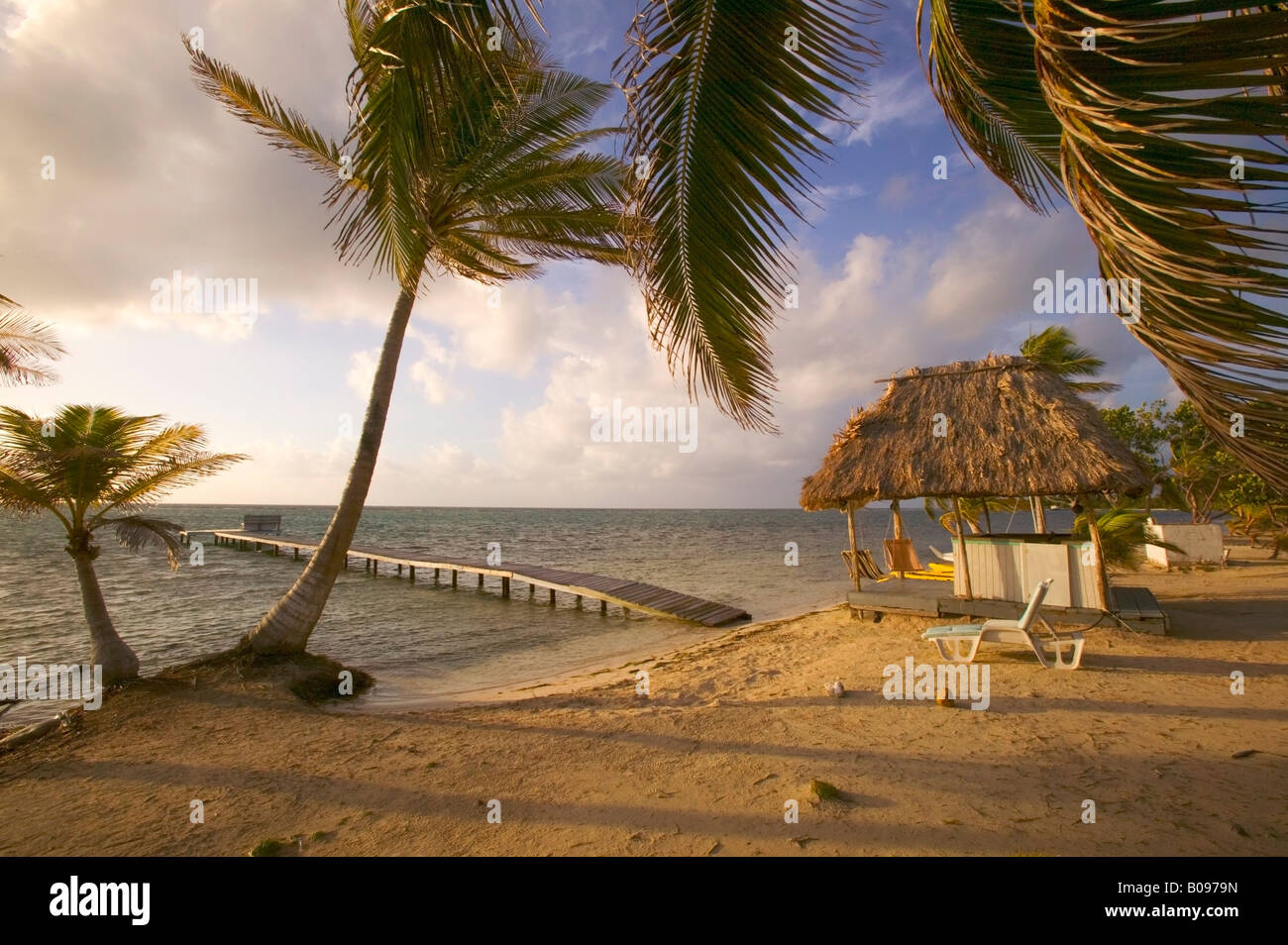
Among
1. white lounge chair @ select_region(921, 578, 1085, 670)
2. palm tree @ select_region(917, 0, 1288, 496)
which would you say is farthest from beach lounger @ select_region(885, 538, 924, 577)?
palm tree @ select_region(917, 0, 1288, 496)

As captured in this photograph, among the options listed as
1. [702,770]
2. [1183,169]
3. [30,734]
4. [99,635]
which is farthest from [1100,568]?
[99,635]

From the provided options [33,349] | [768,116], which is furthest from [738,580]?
[768,116]

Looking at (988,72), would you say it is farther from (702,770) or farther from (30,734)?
(30,734)

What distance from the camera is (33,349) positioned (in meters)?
8.10

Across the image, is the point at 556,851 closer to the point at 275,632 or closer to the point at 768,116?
the point at 768,116

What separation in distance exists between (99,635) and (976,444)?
1306 cm

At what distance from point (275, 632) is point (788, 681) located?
6.86m

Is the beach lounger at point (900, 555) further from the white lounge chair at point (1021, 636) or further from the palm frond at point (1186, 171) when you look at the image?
the palm frond at point (1186, 171)

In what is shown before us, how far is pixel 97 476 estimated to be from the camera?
6891 mm

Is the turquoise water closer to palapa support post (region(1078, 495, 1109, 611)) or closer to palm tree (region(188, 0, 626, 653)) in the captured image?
palm tree (region(188, 0, 626, 653))

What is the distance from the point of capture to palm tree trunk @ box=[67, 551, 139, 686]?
22.7 ft

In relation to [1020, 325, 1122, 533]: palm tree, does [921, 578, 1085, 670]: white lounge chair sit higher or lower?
lower

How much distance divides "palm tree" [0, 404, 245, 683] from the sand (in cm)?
144

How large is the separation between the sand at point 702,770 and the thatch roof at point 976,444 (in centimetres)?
276
